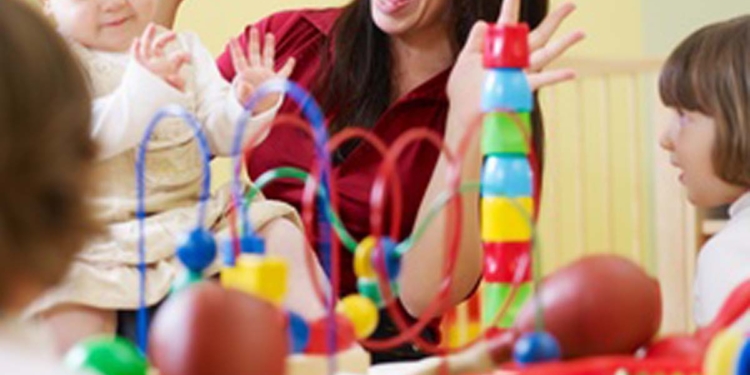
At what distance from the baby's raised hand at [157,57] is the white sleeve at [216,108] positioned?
0.25 ft

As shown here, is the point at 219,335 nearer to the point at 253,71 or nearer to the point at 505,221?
the point at 505,221

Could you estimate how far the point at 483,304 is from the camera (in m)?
0.96

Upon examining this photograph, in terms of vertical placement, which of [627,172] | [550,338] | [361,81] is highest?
[361,81]

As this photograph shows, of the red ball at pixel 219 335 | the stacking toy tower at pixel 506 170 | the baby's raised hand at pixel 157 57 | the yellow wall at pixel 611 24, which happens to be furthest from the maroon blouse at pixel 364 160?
the yellow wall at pixel 611 24

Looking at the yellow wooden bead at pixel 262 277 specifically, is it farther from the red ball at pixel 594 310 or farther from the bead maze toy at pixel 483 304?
the red ball at pixel 594 310

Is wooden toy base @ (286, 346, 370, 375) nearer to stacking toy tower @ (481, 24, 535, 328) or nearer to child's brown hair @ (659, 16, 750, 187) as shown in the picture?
stacking toy tower @ (481, 24, 535, 328)

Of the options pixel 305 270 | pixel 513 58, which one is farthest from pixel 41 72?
pixel 305 270

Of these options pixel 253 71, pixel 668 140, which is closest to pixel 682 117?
pixel 668 140

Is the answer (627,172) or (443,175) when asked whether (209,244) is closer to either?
(443,175)

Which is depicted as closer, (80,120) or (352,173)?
(80,120)

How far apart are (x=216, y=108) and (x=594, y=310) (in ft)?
1.47

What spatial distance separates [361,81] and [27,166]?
2.87ft

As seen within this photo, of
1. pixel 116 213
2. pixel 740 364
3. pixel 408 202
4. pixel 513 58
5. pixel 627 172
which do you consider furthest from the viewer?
pixel 627 172

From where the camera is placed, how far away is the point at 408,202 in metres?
1.43
